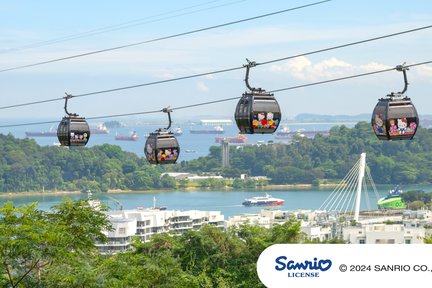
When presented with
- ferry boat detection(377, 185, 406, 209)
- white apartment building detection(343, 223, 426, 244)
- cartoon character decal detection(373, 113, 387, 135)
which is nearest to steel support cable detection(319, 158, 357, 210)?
ferry boat detection(377, 185, 406, 209)

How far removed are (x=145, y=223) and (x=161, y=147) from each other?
3053 centimetres

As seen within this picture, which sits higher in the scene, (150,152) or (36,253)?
(150,152)

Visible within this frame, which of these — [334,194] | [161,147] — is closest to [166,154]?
[161,147]

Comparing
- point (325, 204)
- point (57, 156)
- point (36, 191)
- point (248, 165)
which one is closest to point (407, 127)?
point (325, 204)

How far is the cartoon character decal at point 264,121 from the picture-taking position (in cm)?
534

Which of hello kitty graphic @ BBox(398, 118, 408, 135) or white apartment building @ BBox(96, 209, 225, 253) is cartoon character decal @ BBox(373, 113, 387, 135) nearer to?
hello kitty graphic @ BBox(398, 118, 408, 135)

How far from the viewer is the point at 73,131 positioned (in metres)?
6.84

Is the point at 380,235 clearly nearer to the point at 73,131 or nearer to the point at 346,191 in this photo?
the point at 73,131

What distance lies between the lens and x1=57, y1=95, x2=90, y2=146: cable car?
22.4ft

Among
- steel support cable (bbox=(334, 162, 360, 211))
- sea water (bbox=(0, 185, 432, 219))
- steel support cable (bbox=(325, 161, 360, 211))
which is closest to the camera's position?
sea water (bbox=(0, 185, 432, 219))

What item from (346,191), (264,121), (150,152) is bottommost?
(346,191)

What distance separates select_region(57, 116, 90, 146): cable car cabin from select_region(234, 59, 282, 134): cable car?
172 cm

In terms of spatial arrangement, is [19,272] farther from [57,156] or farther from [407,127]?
[57,156]

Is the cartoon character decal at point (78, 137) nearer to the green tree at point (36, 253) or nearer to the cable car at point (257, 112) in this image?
the green tree at point (36, 253)
